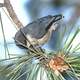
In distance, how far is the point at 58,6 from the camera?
79cm

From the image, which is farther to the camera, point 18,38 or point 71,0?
point 71,0

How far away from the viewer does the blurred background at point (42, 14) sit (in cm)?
67

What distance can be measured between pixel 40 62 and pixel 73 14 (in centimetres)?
12

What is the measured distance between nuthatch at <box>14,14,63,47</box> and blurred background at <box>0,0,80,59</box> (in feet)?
0.06

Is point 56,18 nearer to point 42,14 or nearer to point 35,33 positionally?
point 35,33

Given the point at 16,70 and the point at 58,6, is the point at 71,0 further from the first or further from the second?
the point at 16,70

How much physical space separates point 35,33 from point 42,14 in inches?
6.3

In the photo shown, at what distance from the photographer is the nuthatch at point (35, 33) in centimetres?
63

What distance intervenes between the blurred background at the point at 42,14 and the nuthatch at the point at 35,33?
19 millimetres

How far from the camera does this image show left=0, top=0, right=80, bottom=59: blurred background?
665 millimetres

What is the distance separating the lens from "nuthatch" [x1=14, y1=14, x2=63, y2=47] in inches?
24.6

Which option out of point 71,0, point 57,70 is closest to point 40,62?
point 57,70

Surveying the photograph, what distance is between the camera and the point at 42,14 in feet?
2.59

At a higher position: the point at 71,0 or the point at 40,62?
the point at 71,0
